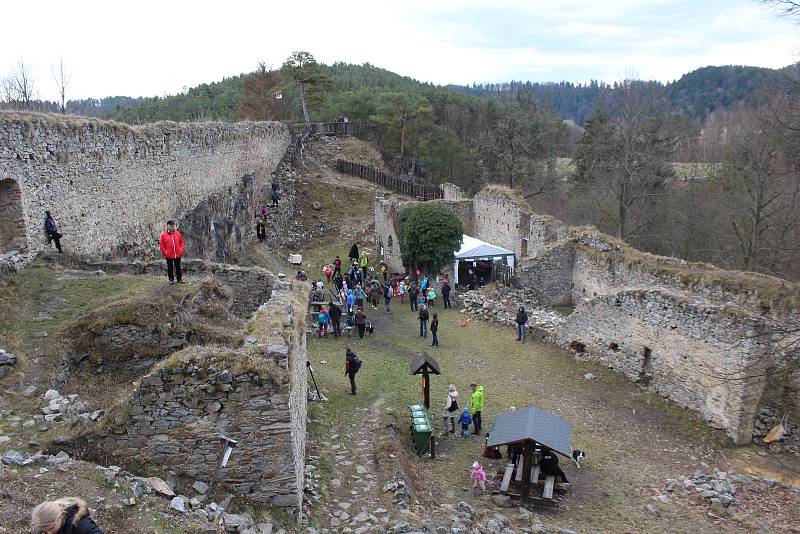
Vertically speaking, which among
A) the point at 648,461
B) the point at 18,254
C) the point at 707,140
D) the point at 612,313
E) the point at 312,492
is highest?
the point at 707,140

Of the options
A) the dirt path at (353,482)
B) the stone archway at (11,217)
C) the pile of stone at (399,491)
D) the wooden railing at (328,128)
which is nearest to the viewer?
the dirt path at (353,482)

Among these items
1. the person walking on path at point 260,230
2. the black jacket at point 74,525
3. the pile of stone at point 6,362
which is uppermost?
the black jacket at point 74,525

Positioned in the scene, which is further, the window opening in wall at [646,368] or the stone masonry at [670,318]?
the window opening in wall at [646,368]

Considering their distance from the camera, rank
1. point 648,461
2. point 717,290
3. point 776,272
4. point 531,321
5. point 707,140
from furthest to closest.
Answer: point 707,140, point 776,272, point 531,321, point 717,290, point 648,461

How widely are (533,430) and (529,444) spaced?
24 centimetres

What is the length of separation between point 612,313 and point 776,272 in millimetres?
9120

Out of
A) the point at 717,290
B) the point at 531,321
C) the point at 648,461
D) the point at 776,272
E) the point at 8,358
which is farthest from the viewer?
the point at 776,272

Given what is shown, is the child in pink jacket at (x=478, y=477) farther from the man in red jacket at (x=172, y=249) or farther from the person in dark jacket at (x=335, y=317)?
the person in dark jacket at (x=335, y=317)

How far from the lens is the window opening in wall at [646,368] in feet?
45.3

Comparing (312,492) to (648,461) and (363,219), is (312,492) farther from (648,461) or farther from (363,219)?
(363,219)

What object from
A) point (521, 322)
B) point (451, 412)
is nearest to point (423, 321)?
point (521, 322)

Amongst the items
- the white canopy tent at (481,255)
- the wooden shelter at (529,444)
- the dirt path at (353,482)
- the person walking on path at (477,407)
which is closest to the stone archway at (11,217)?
the dirt path at (353,482)

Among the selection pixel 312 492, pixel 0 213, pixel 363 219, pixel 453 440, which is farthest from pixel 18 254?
pixel 363 219

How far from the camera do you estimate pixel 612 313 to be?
14.9 metres
